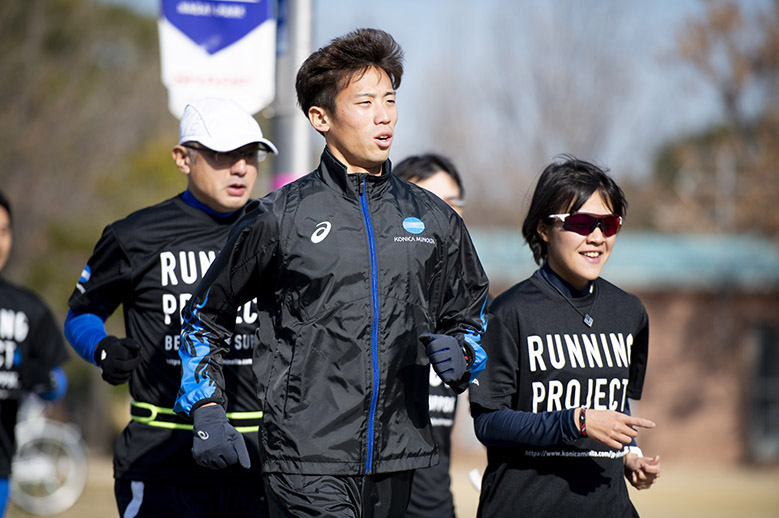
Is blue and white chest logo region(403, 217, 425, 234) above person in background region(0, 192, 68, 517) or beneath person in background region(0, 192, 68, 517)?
above

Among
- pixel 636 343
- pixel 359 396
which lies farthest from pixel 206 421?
pixel 636 343

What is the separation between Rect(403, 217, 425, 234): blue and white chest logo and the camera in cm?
347

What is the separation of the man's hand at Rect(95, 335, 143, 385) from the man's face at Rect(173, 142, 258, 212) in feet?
2.60

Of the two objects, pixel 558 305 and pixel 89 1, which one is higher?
pixel 89 1

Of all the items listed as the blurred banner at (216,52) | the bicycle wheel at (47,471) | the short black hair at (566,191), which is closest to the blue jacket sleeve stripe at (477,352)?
the short black hair at (566,191)

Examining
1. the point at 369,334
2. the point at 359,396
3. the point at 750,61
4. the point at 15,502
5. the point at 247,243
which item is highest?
the point at 750,61

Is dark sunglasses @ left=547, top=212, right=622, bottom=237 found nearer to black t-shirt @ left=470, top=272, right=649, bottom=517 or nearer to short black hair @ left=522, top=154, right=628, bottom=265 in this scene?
short black hair @ left=522, top=154, right=628, bottom=265

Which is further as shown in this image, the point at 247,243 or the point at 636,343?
the point at 636,343

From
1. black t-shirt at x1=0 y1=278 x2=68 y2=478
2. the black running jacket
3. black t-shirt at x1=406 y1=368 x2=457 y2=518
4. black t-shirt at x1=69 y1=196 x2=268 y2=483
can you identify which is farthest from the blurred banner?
the black running jacket

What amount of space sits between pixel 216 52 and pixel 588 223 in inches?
107

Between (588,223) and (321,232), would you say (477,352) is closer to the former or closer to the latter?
(321,232)

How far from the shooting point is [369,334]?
3.33 m

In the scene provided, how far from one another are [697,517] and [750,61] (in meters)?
11.6

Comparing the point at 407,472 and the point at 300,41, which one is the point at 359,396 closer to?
the point at 407,472
